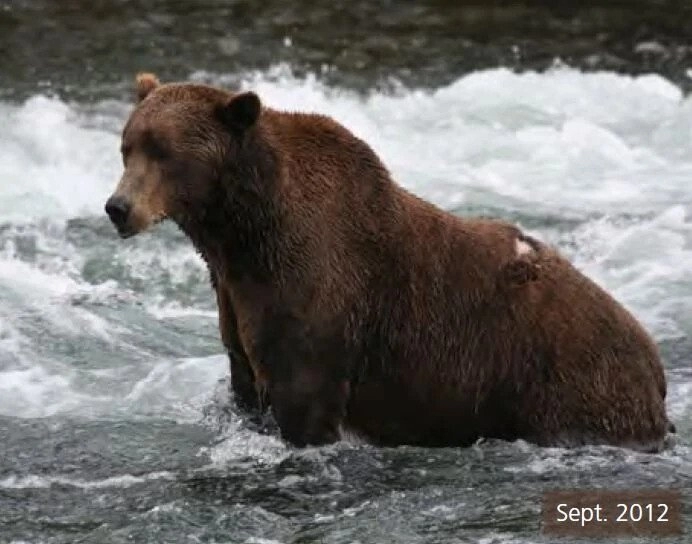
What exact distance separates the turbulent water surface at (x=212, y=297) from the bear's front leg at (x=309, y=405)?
104 mm

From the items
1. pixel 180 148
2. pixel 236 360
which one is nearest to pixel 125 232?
pixel 180 148

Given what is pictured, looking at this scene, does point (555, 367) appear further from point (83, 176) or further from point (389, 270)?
point (83, 176)

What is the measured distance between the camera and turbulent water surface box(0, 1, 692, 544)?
7102 mm

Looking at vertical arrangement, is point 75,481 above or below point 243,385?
below

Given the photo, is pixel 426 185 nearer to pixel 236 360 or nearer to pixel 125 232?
pixel 236 360

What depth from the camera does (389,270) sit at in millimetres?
7500

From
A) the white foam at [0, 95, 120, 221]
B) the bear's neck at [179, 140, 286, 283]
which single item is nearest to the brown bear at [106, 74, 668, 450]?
the bear's neck at [179, 140, 286, 283]

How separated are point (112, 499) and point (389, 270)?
149 cm

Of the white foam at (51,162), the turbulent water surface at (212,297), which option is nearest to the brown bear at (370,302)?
the turbulent water surface at (212,297)

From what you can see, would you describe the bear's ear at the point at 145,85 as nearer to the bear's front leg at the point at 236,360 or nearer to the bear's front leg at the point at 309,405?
the bear's front leg at the point at 236,360

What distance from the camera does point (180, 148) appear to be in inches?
275

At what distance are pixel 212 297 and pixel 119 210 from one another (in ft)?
12.5

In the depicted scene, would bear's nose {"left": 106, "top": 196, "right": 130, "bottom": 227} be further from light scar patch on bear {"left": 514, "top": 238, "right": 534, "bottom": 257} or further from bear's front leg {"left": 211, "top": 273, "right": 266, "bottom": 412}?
light scar patch on bear {"left": 514, "top": 238, "right": 534, "bottom": 257}

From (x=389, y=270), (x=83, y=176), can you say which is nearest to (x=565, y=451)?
(x=389, y=270)
